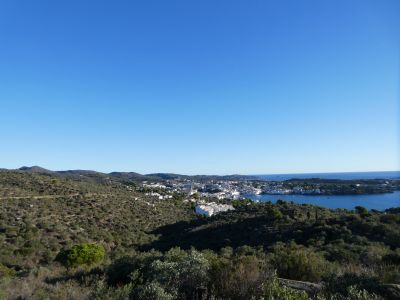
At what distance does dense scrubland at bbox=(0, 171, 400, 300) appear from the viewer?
6227 millimetres

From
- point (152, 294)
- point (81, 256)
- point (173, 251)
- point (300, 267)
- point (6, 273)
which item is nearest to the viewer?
point (152, 294)

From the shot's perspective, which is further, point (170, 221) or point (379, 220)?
point (170, 221)

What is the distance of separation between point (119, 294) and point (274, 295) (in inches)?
96.8

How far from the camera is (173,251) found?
28.6 ft

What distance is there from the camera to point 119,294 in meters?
5.79

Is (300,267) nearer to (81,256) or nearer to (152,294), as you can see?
(152,294)

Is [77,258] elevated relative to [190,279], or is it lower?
lower

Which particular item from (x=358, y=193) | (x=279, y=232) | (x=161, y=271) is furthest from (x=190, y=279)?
(x=358, y=193)

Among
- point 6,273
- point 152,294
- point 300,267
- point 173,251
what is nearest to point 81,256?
point 6,273

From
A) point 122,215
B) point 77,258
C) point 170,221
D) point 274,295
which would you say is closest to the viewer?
point 274,295

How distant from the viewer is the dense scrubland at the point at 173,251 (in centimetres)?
623

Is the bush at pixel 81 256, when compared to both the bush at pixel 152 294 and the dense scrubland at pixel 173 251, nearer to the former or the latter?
the dense scrubland at pixel 173 251

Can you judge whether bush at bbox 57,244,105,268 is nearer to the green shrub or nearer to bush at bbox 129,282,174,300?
the green shrub

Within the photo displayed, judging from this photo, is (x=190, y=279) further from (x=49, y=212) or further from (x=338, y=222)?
(x=49, y=212)
